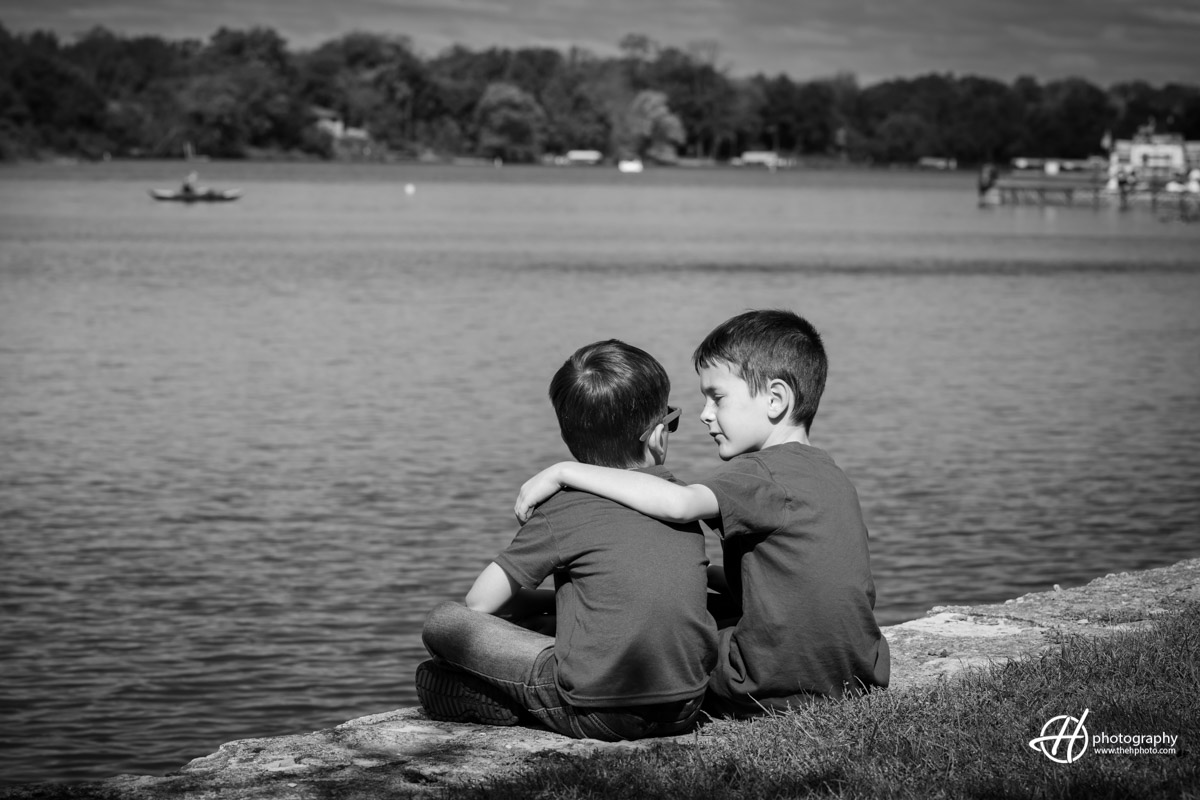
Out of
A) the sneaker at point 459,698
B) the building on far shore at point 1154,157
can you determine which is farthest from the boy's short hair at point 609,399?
the building on far shore at point 1154,157

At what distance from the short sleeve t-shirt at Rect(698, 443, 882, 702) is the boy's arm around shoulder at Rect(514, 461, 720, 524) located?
0.08 metres

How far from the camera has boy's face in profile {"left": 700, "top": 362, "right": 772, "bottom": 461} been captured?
4695mm

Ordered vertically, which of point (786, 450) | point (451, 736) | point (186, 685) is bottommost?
point (186, 685)

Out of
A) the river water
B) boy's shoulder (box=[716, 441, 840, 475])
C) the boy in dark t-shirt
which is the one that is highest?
boy's shoulder (box=[716, 441, 840, 475])

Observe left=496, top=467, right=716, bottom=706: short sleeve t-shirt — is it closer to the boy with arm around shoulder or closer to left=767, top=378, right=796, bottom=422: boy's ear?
the boy with arm around shoulder

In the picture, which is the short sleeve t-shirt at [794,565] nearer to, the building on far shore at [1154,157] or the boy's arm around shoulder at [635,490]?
the boy's arm around shoulder at [635,490]

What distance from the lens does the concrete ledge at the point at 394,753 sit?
4363 millimetres

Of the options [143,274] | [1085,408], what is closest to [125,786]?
[1085,408]

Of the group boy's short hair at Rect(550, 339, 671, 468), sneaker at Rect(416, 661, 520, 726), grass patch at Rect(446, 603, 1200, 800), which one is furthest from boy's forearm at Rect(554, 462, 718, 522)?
sneaker at Rect(416, 661, 520, 726)

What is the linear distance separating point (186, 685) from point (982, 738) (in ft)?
20.2

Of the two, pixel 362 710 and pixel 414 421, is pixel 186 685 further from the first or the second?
pixel 414 421

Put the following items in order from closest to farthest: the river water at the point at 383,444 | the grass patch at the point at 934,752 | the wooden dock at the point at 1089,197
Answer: the grass patch at the point at 934,752 → the river water at the point at 383,444 → the wooden dock at the point at 1089,197

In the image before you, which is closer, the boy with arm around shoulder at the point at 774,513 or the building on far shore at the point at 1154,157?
the boy with arm around shoulder at the point at 774,513

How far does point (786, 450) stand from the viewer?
15.0 feet
